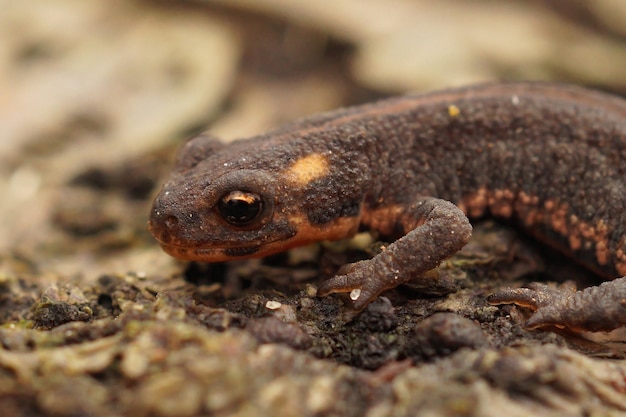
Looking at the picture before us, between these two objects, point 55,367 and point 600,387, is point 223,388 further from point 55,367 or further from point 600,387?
point 600,387

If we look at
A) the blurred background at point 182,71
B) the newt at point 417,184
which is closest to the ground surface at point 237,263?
the blurred background at point 182,71

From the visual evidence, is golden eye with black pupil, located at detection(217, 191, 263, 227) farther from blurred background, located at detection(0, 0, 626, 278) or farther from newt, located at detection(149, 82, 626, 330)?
blurred background, located at detection(0, 0, 626, 278)

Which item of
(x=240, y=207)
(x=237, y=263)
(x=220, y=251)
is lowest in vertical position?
(x=237, y=263)

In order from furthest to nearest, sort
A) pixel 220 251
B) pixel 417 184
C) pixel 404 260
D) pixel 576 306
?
1. pixel 417 184
2. pixel 220 251
3. pixel 404 260
4. pixel 576 306

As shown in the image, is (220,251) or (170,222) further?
(220,251)

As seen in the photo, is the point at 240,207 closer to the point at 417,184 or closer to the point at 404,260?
the point at 404,260

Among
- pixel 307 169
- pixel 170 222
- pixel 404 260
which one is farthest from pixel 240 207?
pixel 404 260

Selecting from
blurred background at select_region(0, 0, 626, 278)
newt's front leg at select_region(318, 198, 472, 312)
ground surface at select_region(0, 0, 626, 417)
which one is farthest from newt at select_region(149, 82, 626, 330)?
blurred background at select_region(0, 0, 626, 278)

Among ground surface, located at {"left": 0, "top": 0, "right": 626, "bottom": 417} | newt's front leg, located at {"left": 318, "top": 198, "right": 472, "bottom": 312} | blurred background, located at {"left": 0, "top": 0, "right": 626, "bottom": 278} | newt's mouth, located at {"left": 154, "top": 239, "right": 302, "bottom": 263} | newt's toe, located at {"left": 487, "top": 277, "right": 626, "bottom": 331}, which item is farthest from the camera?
blurred background, located at {"left": 0, "top": 0, "right": 626, "bottom": 278}
